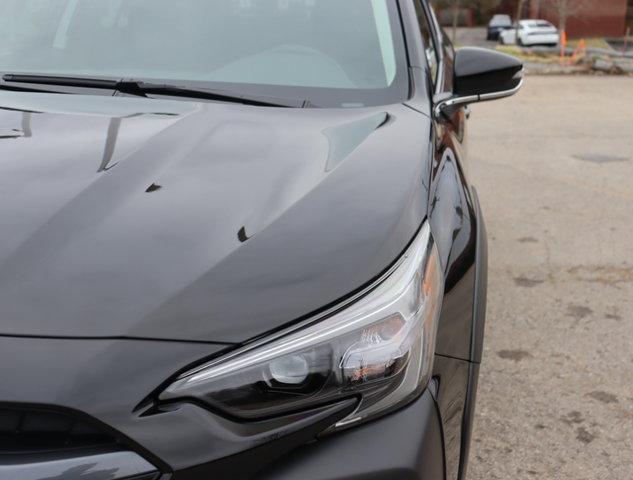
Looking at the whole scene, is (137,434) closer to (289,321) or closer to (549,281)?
(289,321)

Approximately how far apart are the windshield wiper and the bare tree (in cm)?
3518

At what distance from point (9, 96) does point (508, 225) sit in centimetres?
328

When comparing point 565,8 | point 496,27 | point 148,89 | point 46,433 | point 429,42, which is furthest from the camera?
point 496,27

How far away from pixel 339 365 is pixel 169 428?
0.96ft

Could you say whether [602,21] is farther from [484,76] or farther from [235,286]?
[235,286]

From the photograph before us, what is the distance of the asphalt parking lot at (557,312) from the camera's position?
8.29ft

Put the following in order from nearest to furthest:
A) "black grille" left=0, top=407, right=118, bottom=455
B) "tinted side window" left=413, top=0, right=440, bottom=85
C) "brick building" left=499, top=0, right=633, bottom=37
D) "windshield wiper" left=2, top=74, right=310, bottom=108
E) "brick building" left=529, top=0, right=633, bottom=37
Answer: "black grille" left=0, top=407, right=118, bottom=455
"windshield wiper" left=2, top=74, right=310, bottom=108
"tinted side window" left=413, top=0, right=440, bottom=85
"brick building" left=499, top=0, right=633, bottom=37
"brick building" left=529, top=0, right=633, bottom=37

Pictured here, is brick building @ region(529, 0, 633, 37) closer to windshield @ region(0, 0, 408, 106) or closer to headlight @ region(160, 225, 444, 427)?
windshield @ region(0, 0, 408, 106)

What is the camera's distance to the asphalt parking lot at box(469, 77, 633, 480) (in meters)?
2.53

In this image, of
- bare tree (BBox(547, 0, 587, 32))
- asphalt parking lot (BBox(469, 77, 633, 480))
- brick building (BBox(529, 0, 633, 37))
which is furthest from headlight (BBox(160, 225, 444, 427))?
brick building (BBox(529, 0, 633, 37))

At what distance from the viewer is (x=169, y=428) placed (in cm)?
121

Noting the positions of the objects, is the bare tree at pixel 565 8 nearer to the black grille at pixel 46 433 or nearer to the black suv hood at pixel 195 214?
the black suv hood at pixel 195 214

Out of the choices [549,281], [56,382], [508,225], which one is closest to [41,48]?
[56,382]

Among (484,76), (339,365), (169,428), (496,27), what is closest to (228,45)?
(484,76)
